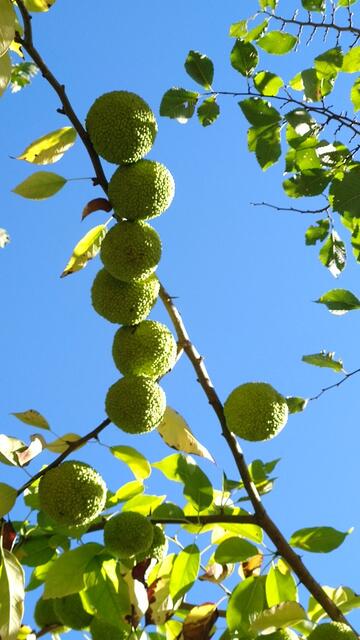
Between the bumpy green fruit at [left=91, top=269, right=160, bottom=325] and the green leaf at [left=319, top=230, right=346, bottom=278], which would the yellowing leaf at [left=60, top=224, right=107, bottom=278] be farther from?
the green leaf at [left=319, top=230, right=346, bottom=278]

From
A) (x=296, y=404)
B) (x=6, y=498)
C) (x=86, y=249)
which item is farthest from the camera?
(x=296, y=404)

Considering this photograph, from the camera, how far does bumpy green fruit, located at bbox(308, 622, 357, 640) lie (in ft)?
5.52

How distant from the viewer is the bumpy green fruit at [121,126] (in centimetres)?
185

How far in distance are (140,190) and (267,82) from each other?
1.02 m

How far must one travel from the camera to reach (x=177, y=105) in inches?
102

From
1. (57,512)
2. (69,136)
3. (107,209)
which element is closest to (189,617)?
(57,512)

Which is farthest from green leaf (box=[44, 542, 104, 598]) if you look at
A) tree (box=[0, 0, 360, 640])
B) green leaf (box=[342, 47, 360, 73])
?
green leaf (box=[342, 47, 360, 73])

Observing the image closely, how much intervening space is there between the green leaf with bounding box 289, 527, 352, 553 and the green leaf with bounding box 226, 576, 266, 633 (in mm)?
125

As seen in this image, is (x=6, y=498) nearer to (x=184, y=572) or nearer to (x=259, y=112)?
(x=184, y=572)

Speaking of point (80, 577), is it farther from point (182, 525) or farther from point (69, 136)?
point (69, 136)

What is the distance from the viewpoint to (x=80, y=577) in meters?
1.85

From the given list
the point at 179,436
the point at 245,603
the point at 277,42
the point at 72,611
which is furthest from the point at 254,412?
the point at 277,42

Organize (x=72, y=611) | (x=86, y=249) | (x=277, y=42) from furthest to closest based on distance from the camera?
(x=277, y=42), (x=86, y=249), (x=72, y=611)

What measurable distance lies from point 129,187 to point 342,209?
1.85 ft
